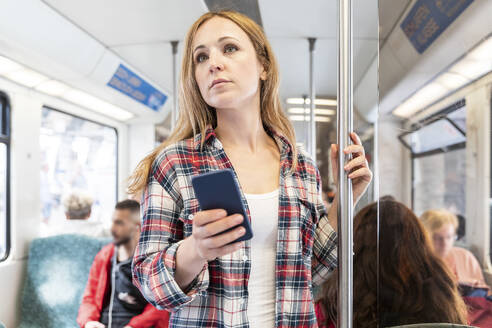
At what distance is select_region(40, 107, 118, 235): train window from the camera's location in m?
1.59

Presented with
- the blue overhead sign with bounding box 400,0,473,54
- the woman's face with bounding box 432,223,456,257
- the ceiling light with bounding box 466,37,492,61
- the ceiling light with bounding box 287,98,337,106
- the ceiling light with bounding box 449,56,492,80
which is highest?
the blue overhead sign with bounding box 400,0,473,54

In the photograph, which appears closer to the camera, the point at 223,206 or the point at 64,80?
→ the point at 223,206

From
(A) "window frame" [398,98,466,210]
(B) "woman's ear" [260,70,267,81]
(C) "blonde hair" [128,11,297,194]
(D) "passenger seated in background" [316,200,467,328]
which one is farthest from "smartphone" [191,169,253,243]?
(A) "window frame" [398,98,466,210]

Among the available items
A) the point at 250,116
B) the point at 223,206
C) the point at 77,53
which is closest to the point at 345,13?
the point at 250,116

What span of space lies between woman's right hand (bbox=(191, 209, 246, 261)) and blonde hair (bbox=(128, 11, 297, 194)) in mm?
436

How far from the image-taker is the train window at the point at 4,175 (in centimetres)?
148

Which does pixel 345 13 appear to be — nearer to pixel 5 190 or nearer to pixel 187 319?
pixel 187 319

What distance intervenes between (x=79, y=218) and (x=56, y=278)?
0.88ft

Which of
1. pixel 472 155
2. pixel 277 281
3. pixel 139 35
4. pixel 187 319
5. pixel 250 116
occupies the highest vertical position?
pixel 139 35

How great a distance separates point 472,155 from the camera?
5.74 ft

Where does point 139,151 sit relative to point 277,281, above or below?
above

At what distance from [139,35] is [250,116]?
70cm

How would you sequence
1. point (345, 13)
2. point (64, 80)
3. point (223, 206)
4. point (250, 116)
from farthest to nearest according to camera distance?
point (64, 80)
point (250, 116)
point (345, 13)
point (223, 206)

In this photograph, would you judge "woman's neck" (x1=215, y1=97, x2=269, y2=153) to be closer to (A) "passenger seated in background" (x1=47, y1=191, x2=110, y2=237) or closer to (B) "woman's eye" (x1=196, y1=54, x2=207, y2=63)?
(B) "woman's eye" (x1=196, y1=54, x2=207, y2=63)
